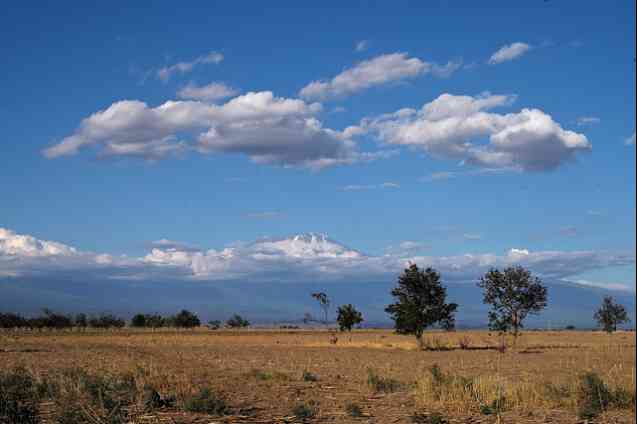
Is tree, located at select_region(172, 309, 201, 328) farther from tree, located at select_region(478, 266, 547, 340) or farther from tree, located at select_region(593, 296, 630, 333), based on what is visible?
tree, located at select_region(478, 266, 547, 340)

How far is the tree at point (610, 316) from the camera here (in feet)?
368

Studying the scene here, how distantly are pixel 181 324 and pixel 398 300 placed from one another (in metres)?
102

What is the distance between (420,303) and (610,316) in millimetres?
68184

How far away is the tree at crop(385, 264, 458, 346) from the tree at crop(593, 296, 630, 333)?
65.2m

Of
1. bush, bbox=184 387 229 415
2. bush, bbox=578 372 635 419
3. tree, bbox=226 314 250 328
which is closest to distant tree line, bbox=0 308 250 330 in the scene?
tree, bbox=226 314 250 328

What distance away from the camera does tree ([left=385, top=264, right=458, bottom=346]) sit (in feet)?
189

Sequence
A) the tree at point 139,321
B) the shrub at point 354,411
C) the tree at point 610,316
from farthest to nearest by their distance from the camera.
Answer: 1. the tree at point 139,321
2. the tree at point 610,316
3. the shrub at point 354,411

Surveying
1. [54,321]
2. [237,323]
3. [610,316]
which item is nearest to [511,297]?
[610,316]

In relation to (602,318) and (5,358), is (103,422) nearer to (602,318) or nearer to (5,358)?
(5,358)

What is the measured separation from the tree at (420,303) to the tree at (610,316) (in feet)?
214

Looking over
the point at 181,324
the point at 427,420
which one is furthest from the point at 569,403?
the point at 181,324

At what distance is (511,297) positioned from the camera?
5622cm

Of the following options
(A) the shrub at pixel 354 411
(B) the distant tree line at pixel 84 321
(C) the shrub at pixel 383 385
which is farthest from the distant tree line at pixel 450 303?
(B) the distant tree line at pixel 84 321

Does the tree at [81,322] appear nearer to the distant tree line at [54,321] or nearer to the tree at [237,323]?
the distant tree line at [54,321]
